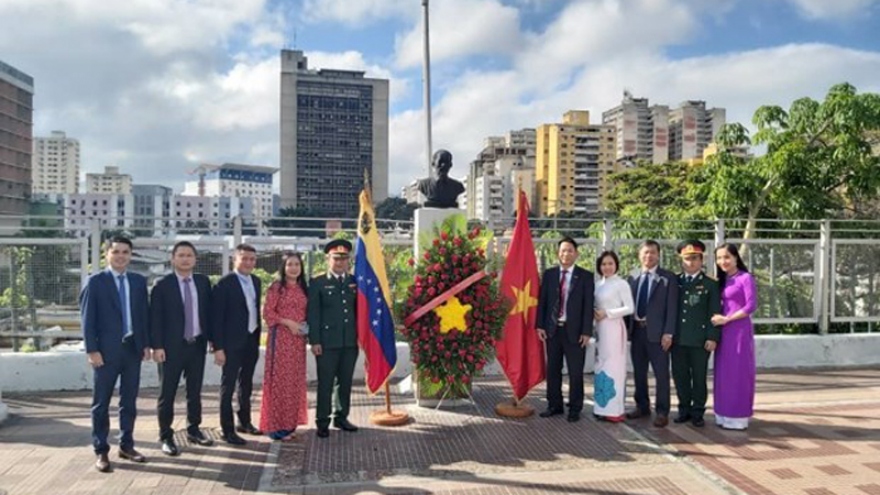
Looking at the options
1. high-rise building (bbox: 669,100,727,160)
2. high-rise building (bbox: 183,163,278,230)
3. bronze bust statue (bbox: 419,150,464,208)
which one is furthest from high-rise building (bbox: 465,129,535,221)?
high-rise building (bbox: 183,163,278,230)

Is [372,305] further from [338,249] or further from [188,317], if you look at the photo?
[188,317]

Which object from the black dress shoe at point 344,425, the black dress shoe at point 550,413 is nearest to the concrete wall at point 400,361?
the black dress shoe at point 550,413

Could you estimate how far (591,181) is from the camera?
66750mm

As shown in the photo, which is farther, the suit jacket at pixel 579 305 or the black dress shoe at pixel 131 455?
the suit jacket at pixel 579 305

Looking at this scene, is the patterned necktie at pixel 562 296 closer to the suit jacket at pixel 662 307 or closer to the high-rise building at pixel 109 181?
the suit jacket at pixel 662 307

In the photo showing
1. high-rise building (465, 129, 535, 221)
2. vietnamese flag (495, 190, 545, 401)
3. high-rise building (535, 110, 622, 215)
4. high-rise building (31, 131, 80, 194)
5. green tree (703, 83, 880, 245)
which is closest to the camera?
vietnamese flag (495, 190, 545, 401)

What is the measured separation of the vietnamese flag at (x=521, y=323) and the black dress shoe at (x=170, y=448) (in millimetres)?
2913

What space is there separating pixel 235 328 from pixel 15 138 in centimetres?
7991

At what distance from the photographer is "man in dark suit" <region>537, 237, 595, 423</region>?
5.86 meters

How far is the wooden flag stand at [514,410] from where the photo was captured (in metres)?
6.03

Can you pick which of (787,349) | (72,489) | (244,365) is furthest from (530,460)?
(787,349)

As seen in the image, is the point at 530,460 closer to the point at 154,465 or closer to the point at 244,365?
the point at 244,365

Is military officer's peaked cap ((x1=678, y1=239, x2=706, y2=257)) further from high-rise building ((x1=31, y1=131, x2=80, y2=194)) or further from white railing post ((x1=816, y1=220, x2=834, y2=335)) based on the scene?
high-rise building ((x1=31, y1=131, x2=80, y2=194))

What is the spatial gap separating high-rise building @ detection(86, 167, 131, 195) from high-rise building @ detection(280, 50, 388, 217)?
55565 millimetres
